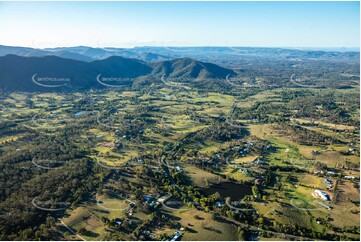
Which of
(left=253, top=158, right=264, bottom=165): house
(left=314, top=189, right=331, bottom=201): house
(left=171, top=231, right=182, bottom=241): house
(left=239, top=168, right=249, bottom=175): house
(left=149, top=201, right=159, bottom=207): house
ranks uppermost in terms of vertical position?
(left=253, top=158, right=264, bottom=165): house

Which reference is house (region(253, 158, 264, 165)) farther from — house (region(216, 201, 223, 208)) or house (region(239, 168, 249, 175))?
house (region(216, 201, 223, 208))

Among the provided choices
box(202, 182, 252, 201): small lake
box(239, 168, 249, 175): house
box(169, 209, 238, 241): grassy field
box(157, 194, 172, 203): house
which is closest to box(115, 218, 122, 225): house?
box(157, 194, 172, 203): house

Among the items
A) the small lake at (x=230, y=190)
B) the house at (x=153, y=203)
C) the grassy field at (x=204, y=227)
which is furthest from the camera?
the small lake at (x=230, y=190)

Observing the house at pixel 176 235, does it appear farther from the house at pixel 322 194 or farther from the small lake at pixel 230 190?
the house at pixel 322 194

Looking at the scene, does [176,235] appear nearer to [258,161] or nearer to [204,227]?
[204,227]

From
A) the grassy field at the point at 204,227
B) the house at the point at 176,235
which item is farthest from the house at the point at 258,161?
the house at the point at 176,235

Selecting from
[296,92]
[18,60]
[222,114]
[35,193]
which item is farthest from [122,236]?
[18,60]

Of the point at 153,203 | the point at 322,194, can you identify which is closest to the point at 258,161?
the point at 322,194
